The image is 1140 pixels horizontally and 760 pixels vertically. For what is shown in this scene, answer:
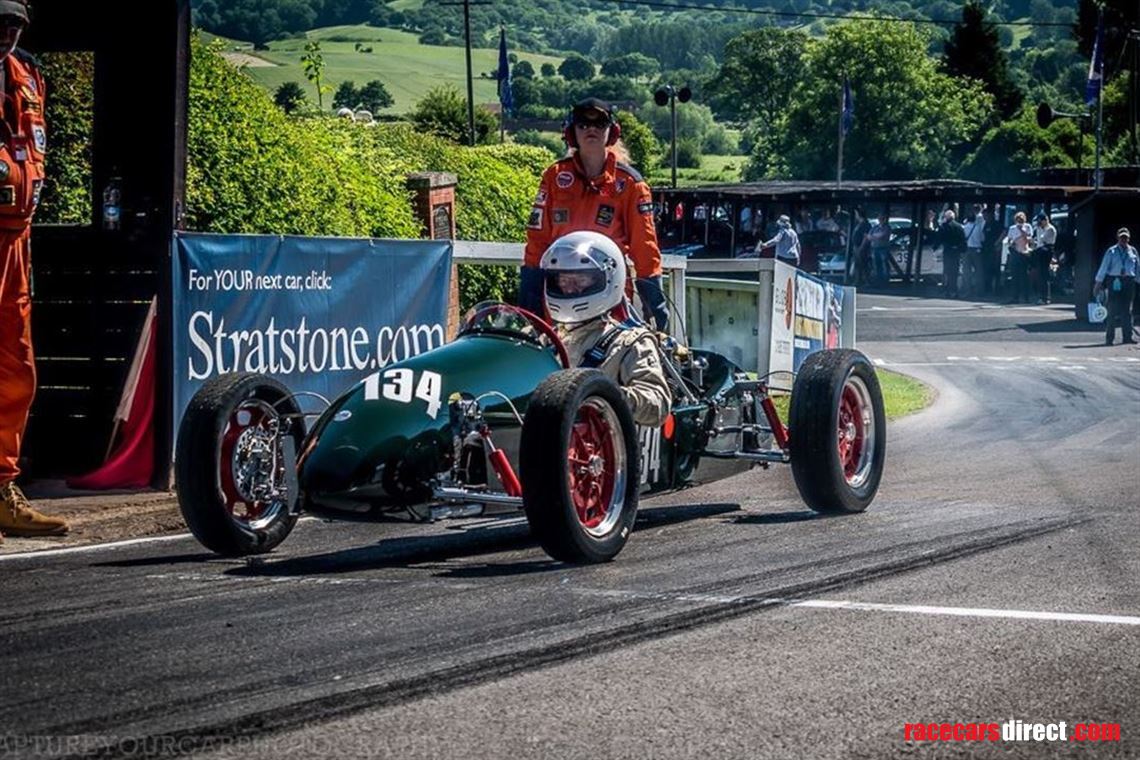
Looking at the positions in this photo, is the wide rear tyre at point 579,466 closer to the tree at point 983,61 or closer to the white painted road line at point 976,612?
the white painted road line at point 976,612

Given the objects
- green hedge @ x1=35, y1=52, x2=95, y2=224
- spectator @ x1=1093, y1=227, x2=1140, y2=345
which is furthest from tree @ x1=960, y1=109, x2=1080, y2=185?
green hedge @ x1=35, y1=52, x2=95, y2=224

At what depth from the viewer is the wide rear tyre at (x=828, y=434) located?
9172 millimetres

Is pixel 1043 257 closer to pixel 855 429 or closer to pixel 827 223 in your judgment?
pixel 827 223

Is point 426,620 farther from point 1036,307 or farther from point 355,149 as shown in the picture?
point 1036,307

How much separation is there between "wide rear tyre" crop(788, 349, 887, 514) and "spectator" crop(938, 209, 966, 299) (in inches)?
1330

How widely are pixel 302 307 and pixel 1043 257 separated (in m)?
31.4

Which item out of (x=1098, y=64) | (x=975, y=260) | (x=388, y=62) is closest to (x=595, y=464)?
(x=975, y=260)

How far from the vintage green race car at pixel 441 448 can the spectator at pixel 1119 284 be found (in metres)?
22.8

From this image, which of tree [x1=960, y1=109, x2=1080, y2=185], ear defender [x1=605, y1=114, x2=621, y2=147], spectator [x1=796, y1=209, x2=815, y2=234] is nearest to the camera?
ear defender [x1=605, y1=114, x2=621, y2=147]

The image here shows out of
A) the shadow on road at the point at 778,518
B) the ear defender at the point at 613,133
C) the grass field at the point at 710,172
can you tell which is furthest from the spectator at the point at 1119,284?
the grass field at the point at 710,172

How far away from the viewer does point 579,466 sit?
7.58m

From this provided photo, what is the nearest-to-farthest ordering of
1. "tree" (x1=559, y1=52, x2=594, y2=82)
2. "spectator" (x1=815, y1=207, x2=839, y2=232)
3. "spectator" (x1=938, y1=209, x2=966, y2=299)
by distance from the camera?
"spectator" (x1=938, y1=209, x2=966, y2=299)
"spectator" (x1=815, y1=207, x2=839, y2=232)
"tree" (x1=559, y1=52, x2=594, y2=82)

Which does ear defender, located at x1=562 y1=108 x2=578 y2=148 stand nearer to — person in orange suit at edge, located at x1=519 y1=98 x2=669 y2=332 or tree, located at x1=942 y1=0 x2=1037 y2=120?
person in orange suit at edge, located at x1=519 y1=98 x2=669 y2=332

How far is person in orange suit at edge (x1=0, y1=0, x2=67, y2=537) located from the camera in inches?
333
